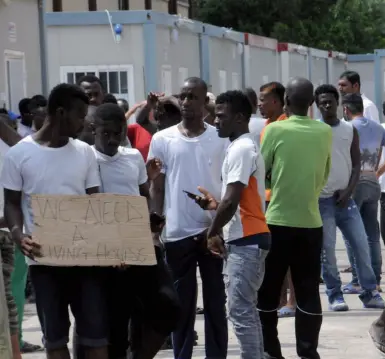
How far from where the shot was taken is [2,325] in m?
4.94

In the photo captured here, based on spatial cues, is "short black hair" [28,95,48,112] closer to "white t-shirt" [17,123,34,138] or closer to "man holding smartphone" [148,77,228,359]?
"white t-shirt" [17,123,34,138]

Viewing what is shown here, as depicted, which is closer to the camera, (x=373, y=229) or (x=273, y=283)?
(x=273, y=283)

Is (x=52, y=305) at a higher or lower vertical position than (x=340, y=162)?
lower

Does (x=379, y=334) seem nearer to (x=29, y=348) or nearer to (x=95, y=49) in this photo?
(x=29, y=348)

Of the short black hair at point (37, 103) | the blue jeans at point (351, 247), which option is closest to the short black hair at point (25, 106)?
the short black hair at point (37, 103)

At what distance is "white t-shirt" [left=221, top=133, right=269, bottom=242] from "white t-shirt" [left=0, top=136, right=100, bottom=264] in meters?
0.95

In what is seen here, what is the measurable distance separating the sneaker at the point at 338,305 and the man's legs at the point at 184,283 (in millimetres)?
2899

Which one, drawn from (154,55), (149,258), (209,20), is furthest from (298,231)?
(209,20)

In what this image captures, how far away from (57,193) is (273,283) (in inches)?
78.1

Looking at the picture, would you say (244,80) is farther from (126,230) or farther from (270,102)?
(126,230)

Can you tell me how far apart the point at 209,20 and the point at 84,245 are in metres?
45.1

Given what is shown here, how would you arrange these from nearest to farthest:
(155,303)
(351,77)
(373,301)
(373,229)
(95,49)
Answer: (155,303), (373,301), (373,229), (351,77), (95,49)

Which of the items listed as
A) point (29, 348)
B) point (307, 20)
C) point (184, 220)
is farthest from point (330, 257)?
point (307, 20)

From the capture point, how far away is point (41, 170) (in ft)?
22.3
